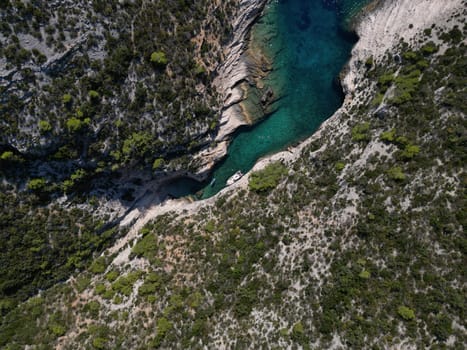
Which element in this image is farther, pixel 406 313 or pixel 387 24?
pixel 387 24

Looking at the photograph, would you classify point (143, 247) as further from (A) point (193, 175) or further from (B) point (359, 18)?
(B) point (359, 18)

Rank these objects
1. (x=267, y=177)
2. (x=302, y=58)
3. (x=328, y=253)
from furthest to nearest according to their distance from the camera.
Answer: (x=302, y=58), (x=267, y=177), (x=328, y=253)

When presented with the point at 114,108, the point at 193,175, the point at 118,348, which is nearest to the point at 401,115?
the point at 193,175

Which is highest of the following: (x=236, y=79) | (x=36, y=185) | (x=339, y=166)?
(x=36, y=185)

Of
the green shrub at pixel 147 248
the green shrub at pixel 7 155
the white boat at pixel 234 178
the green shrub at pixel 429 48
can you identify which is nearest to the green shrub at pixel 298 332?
the green shrub at pixel 147 248

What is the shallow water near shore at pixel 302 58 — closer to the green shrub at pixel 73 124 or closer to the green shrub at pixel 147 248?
the green shrub at pixel 147 248

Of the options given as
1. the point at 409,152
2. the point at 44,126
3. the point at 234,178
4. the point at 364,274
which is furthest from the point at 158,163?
the point at 409,152

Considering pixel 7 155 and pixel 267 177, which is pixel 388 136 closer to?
pixel 267 177
